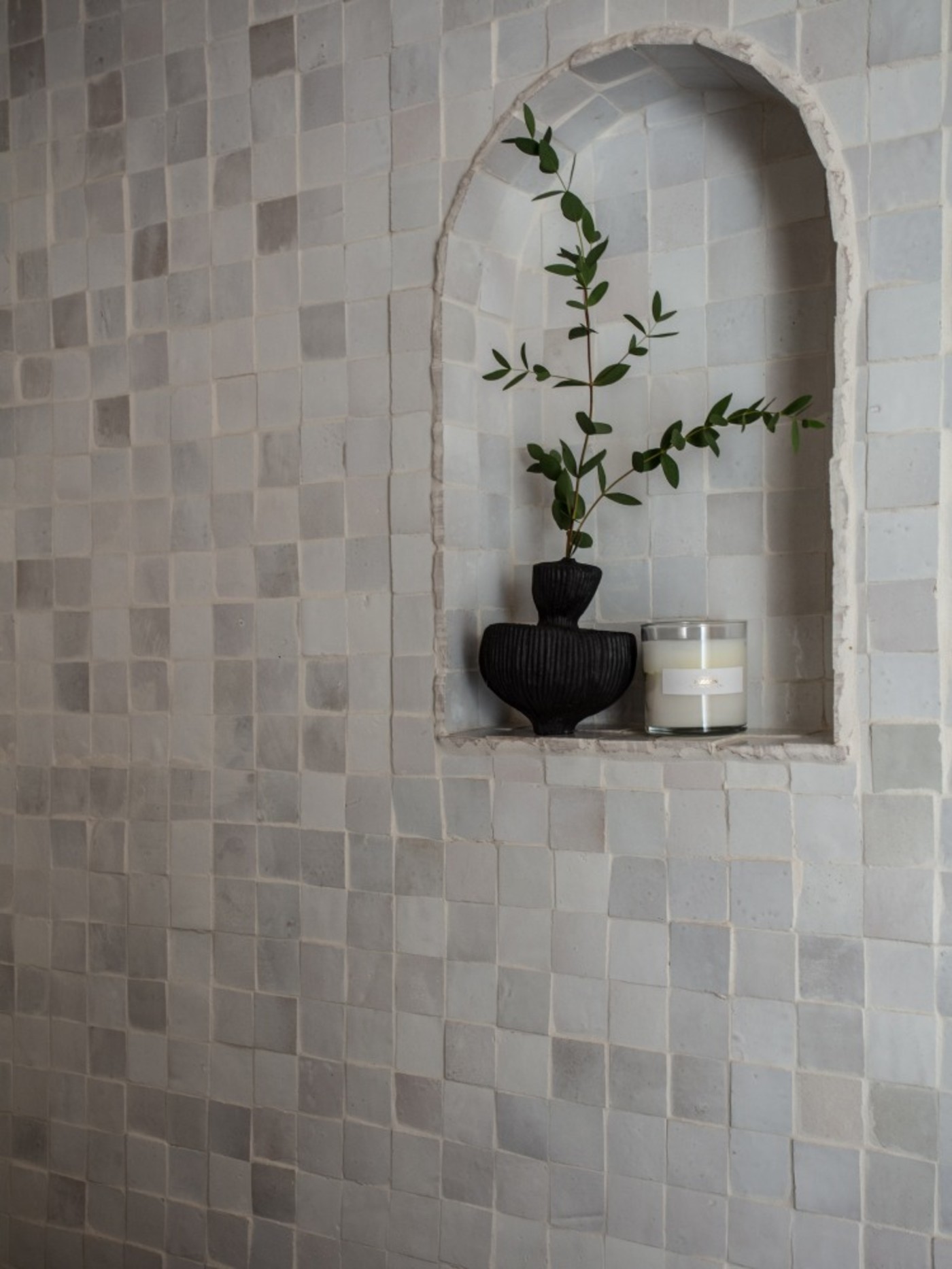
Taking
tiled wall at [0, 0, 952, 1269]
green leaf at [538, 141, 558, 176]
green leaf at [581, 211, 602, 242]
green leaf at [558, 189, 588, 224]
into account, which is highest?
green leaf at [538, 141, 558, 176]

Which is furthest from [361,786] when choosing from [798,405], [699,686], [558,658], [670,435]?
[798,405]

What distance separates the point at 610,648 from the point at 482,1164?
1.94ft

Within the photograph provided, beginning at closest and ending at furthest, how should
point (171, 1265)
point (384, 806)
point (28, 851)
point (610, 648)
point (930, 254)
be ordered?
point (930, 254)
point (610, 648)
point (384, 806)
point (171, 1265)
point (28, 851)

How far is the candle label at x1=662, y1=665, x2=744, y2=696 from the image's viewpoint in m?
1.35

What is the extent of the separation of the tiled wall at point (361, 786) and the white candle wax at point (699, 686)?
0.19 ft

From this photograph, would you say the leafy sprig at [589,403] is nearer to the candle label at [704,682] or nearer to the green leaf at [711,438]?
the green leaf at [711,438]

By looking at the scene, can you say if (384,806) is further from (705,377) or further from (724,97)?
(724,97)

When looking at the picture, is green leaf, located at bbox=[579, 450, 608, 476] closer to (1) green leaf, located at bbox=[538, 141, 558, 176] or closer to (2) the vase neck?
(2) the vase neck

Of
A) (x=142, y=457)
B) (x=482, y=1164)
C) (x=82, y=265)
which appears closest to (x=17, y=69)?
(x=82, y=265)

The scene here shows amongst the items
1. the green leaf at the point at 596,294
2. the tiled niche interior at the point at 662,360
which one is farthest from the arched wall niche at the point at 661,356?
the green leaf at the point at 596,294

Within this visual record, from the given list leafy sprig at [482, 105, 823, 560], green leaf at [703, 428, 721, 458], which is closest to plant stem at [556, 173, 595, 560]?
leafy sprig at [482, 105, 823, 560]

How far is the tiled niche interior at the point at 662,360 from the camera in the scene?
141 centimetres

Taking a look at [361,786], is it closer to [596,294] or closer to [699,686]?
[699,686]

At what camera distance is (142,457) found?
1.68 metres
